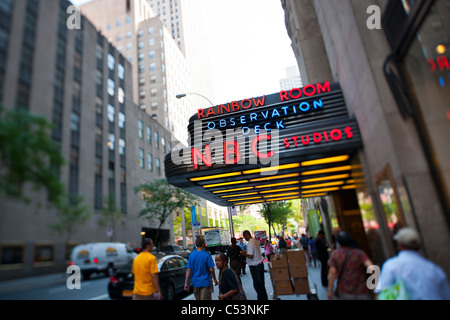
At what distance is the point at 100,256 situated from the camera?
4.16m

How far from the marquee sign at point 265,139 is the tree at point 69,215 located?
538 cm

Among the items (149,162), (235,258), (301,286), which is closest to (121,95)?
(149,162)

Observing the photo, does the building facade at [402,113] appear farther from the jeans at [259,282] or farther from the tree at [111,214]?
the tree at [111,214]

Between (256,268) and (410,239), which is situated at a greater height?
(410,239)

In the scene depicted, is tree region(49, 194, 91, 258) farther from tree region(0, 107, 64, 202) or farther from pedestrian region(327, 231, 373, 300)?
pedestrian region(327, 231, 373, 300)

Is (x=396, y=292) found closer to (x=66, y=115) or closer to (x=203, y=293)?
(x=203, y=293)

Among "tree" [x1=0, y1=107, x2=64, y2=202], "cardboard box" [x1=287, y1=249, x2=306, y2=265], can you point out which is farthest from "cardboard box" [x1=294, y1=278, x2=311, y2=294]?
"tree" [x1=0, y1=107, x2=64, y2=202]

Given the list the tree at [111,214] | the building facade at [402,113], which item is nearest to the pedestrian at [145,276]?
the tree at [111,214]

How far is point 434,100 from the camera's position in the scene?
16.8 feet

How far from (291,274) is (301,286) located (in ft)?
1.52

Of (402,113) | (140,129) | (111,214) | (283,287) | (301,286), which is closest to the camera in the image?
(111,214)

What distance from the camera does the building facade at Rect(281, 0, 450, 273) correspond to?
4.98m
